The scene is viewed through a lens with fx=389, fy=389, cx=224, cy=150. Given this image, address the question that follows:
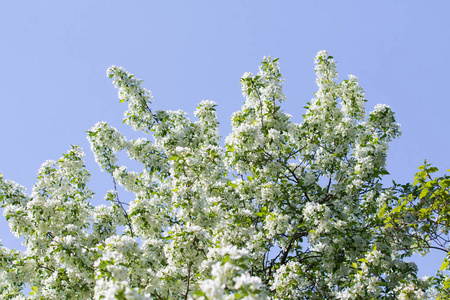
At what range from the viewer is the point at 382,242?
9156mm

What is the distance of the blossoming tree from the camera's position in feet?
25.4

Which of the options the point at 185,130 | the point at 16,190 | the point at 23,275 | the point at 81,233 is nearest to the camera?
the point at 81,233

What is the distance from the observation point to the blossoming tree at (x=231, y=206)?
7754mm

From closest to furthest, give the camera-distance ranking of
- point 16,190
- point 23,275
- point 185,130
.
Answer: point 23,275 < point 16,190 < point 185,130

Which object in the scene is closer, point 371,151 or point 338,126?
point 371,151

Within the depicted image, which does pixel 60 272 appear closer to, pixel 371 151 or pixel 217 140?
pixel 217 140

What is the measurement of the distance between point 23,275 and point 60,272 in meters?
1.06

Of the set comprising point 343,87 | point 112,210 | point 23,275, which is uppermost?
point 343,87

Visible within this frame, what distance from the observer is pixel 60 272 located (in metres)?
9.21

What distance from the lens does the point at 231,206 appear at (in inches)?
399

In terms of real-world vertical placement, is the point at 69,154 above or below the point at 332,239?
above

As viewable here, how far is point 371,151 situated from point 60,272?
27.1 ft

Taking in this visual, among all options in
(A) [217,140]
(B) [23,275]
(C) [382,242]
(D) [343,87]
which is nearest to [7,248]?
(B) [23,275]

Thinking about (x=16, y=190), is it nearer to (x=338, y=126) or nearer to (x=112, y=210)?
(x=112, y=210)
